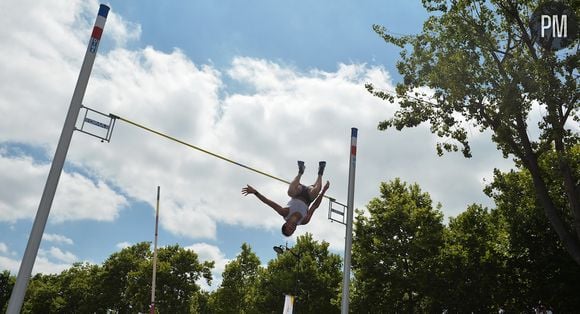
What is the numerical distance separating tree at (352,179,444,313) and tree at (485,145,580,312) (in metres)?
3.65

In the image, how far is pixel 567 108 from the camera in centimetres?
1633

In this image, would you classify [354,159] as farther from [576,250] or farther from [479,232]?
[479,232]

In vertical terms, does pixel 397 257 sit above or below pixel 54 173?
above

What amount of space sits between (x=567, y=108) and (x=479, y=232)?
11.4 m

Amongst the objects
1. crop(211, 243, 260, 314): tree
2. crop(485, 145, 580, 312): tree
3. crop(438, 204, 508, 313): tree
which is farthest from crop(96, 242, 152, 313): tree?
crop(485, 145, 580, 312): tree

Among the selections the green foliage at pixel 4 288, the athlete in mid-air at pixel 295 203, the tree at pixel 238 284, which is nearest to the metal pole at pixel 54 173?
the athlete in mid-air at pixel 295 203

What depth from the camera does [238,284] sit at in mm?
40219

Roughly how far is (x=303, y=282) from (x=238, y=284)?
912 cm

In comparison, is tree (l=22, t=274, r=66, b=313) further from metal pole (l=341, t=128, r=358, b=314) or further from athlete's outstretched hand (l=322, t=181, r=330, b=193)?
athlete's outstretched hand (l=322, t=181, r=330, b=193)

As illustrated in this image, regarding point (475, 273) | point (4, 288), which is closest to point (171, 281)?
point (475, 273)

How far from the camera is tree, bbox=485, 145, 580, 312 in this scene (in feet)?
70.9

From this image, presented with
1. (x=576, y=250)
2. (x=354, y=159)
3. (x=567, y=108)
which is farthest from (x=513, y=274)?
(x=354, y=159)

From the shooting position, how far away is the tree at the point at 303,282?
3238 cm

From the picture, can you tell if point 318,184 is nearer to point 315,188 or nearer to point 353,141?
point 315,188
